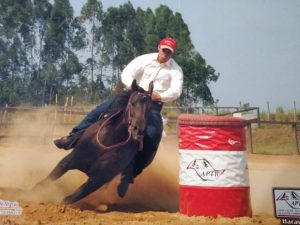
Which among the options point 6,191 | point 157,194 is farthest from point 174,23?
point 6,191

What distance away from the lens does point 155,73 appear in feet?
22.7

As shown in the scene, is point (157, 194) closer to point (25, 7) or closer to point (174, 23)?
point (174, 23)

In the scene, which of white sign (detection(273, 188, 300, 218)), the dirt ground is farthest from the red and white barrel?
white sign (detection(273, 188, 300, 218))

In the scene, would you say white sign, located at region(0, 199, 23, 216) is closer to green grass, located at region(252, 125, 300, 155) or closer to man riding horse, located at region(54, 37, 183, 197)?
man riding horse, located at region(54, 37, 183, 197)

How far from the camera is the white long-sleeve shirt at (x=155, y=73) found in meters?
6.86

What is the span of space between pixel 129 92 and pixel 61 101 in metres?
3.68

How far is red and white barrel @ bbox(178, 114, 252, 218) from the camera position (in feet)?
18.7

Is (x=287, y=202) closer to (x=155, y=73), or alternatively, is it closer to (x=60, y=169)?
(x=155, y=73)

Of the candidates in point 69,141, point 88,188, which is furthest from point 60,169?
point 88,188

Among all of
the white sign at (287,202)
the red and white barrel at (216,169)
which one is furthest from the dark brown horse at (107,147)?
the white sign at (287,202)

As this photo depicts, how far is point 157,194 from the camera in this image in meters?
7.71

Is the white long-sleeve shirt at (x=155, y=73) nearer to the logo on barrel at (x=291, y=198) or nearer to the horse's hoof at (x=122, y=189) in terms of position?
the horse's hoof at (x=122, y=189)

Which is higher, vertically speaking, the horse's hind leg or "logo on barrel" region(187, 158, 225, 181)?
"logo on barrel" region(187, 158, 225, 181)

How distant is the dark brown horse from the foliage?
1595 mm
